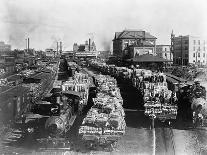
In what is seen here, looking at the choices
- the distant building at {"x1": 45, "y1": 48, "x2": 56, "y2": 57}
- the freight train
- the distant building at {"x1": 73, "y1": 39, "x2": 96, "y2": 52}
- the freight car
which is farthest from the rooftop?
the freight car

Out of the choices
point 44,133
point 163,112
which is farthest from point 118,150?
point 163,112

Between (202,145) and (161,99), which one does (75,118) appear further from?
(202,145)

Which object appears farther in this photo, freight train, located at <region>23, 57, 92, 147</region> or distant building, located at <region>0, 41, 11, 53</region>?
distant building, located at <region>0, 41, 11, 53</region>

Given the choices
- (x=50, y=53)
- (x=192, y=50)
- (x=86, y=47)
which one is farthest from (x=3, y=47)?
(x=86, y=47)

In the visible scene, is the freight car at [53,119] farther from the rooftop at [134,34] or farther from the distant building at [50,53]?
the distant building at [50,53]

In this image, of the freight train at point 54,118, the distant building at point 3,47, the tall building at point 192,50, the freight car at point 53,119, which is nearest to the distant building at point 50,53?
the distant building at point 3,47

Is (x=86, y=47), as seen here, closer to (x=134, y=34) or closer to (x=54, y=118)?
(x=134, y=34)

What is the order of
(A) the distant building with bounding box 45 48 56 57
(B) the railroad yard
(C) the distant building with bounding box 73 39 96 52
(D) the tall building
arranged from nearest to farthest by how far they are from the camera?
(B) the railroad yard → (D) the tall building → (C) the distant building with bounding box 73 39 96 52 → (A) the distant building with bounding box 45 48 56 57

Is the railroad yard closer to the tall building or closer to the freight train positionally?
the freight train

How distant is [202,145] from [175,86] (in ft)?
47.7

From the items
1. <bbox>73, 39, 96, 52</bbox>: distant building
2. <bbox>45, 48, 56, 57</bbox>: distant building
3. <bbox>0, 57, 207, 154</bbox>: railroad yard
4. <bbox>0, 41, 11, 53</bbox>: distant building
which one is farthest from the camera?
<bbox>45, 48, 56, 57</bbox>: distant building

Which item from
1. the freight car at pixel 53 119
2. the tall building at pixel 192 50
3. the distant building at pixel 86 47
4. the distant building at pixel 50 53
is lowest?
the freight car at pixel 53 119

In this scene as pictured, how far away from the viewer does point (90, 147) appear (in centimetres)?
1891

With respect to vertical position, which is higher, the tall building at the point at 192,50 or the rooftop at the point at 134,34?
the rooftop at the point at 134,34
